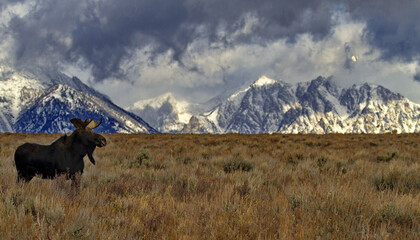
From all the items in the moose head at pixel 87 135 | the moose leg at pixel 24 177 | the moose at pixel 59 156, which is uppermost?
the moose head at pixel 87 135

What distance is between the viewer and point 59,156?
4477 millimetres

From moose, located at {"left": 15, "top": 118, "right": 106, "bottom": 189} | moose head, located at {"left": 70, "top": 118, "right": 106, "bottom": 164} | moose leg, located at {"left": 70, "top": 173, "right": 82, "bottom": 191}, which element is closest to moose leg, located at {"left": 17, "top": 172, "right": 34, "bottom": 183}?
moose, located at {"left": 15, "top": 118, "right": 106, "bottom": 189}

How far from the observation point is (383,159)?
10.7 metres

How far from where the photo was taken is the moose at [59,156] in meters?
4.34

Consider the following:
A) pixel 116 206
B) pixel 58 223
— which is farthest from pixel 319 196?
pixel 58 223

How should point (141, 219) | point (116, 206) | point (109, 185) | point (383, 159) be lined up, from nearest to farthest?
point (141, 219) < point (116, 206) < point (109, 185) < point (383, 159)

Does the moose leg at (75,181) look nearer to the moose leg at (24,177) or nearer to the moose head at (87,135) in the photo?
the moose head at (87,135)

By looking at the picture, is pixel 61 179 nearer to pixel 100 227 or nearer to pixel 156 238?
pixel 100 227

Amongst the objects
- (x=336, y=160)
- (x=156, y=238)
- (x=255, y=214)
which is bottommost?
(x=156, y=238)

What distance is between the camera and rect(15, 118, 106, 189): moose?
434cm

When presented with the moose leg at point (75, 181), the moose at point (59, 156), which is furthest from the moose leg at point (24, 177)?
the moose leg at point (75, 181)

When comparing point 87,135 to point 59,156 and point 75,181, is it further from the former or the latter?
point 75,181

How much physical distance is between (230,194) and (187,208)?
85 cm

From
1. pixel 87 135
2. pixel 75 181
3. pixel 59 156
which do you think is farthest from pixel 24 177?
pixel 87 135
